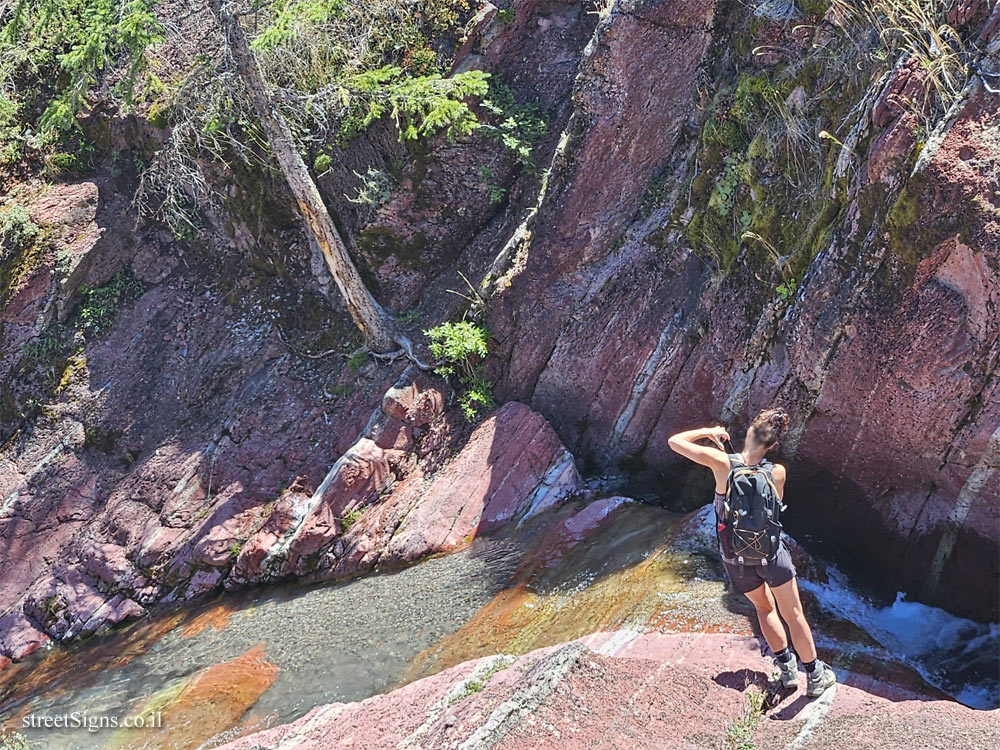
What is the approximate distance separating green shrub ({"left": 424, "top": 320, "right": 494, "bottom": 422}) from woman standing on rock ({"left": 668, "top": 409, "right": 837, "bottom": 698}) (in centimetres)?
516

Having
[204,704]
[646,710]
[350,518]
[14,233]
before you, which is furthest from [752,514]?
[14,233]

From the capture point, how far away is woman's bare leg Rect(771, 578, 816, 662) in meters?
4.66

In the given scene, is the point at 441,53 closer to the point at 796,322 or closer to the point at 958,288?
the point at 796,322

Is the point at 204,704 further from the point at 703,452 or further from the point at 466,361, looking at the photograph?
the point at 703,452

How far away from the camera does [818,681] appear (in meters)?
4.61

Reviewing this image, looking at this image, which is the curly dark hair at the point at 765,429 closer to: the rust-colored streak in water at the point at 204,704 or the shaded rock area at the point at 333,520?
the shaded rock area at the point at 333,520

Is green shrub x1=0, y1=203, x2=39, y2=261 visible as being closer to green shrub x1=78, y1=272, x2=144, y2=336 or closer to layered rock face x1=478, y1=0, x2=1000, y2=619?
green shrub x1=78, y1=272, x2=144, y2=336

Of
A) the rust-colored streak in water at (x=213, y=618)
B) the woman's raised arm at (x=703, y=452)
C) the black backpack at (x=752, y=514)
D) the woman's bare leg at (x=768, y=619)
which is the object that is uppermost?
the woman's raised arm at (x=703, y=452)

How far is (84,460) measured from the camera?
1160cm

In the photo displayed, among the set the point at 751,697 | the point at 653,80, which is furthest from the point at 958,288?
the point at 653,80

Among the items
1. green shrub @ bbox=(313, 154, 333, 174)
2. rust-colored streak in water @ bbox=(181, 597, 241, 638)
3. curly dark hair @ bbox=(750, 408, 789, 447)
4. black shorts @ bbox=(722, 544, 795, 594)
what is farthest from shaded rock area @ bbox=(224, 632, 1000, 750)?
green shrub @ bbox=(313, 154, 333, 174)

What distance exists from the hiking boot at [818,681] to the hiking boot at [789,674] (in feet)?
0.25

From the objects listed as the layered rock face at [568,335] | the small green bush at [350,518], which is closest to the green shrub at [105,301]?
the layered rock face at [568,335]

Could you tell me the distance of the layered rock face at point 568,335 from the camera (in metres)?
6.06
